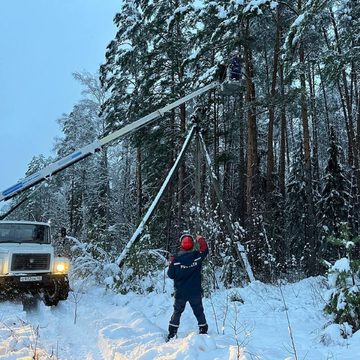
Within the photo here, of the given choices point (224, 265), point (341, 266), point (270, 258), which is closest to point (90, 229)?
point (224, 265)

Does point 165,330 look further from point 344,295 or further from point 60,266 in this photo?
point 60,266

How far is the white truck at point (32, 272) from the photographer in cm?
976

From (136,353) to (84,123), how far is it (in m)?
31.3

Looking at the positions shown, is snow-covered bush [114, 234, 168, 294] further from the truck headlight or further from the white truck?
the white truck

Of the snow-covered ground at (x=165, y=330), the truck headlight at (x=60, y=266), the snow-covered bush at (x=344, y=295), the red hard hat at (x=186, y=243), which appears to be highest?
the red hard hat at (x=186, y=243)

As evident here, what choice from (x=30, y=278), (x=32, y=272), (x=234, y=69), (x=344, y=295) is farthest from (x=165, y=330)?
(x=234, y=69)

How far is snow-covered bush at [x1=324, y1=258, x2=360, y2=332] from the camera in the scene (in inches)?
246

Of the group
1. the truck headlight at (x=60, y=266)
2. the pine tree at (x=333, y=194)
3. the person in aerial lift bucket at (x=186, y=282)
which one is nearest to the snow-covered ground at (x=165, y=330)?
the person in aerial lift bucket at (x=186, y=282)

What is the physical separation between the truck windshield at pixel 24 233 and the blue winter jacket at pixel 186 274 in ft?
19.0

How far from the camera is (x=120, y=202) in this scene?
36750 millimetres

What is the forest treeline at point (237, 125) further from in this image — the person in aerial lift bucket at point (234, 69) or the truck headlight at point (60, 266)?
the truck headlight at point (60, 266)

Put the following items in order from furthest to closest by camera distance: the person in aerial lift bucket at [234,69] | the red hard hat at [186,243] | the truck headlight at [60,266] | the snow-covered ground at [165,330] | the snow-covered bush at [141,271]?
the person in aerial lift bucket at [234,69] → the snow-covered bush at [141,271] → the truck headlight at [60,266] → the red hard hat at [186,243] → the snow-covered ground at [165,330]

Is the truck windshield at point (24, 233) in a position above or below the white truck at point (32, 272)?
above

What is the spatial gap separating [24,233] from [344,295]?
813cm
